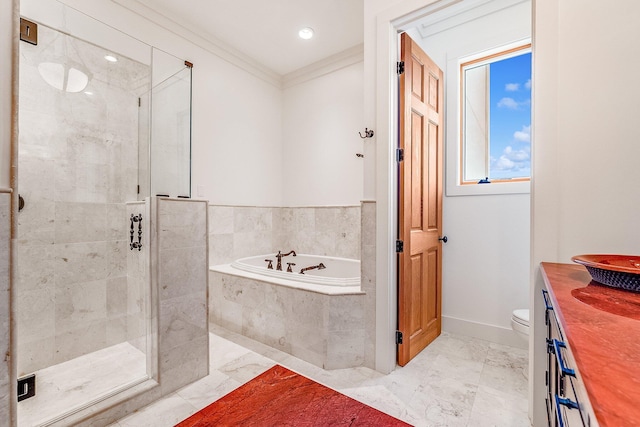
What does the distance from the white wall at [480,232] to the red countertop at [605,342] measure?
5.23 ft

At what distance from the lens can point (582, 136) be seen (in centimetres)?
132

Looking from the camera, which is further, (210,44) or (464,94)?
(210,44)

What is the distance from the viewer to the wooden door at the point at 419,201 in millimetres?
2014

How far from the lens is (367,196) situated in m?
2.04

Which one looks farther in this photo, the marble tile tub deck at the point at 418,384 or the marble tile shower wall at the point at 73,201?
the marble tile shower wall at the point at 73,201

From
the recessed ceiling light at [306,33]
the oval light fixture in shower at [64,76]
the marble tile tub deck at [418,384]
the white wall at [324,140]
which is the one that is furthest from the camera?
the white wall at [324,140]

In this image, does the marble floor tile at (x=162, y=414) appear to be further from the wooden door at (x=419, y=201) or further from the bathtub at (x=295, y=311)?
the wooden door at (x=419, y=201)

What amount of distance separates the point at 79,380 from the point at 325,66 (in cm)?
353

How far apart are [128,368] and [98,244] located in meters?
0.98

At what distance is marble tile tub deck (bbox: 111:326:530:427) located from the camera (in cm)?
156

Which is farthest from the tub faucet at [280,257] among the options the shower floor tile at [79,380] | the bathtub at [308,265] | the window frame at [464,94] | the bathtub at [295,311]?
the window frame at [464,94]

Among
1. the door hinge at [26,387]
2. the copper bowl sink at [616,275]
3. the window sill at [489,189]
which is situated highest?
the window sill at [489,189]

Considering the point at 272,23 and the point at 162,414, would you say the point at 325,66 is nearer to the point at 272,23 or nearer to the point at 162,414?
the point at 272,23

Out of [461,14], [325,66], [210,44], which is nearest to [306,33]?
[325,66]
